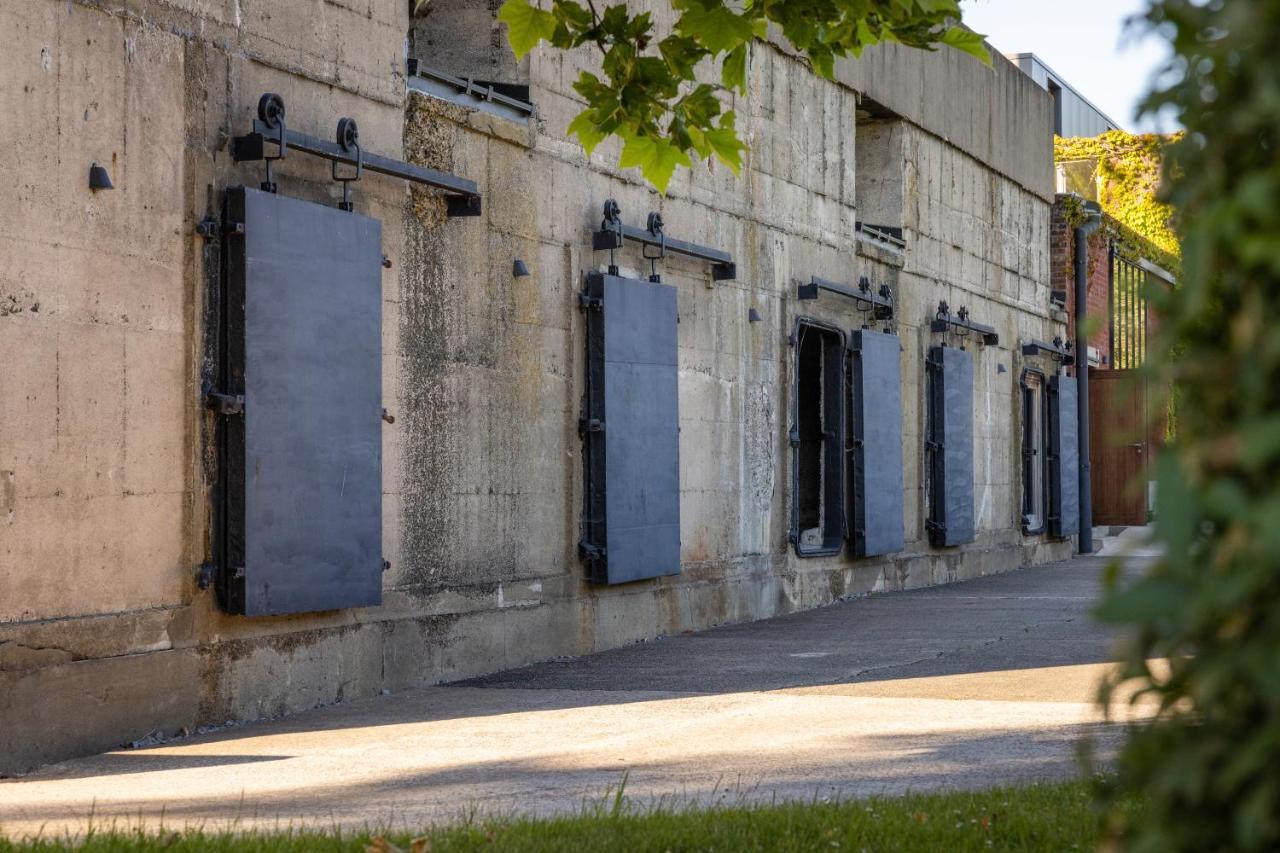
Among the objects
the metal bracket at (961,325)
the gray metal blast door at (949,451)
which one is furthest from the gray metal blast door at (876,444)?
the metal bracket at (961,325)

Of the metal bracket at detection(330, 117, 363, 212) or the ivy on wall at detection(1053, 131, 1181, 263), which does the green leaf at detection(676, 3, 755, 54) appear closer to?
the metal bracket at detection(330, 117, 363, 212)

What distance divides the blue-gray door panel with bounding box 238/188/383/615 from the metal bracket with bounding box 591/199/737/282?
2.87 m

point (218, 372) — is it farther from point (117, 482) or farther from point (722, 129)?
point (722, 129)

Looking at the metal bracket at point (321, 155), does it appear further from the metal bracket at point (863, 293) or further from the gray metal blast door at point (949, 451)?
the gray metal blast door at point (949, 451)

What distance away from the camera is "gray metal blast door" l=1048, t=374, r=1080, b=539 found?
23.9 meters

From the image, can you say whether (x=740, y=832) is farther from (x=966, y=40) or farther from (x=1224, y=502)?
(x=1224, y=502)

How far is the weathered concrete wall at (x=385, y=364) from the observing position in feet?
23.5

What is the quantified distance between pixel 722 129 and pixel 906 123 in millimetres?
13657

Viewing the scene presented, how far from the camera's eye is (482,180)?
34.5 ft

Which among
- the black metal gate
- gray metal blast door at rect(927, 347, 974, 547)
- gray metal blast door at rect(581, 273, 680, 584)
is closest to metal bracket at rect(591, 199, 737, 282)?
gray metal blast door at rect(581, 273, 680, 584)

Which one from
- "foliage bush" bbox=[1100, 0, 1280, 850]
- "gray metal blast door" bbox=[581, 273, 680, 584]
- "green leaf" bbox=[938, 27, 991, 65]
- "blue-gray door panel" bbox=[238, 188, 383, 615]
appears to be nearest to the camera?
"foliage bush" bbox=[1100, 0, 1280, 850]

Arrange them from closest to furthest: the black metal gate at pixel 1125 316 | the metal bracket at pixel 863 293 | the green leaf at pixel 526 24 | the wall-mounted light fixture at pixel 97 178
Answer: the green leaf at pixel 526 24
the wall-mounted light fixture at pixel 97 178
the metal bracket at pixel 863 293
the black metal gate at pixel 1125 316

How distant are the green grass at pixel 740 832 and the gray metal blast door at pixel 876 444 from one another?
10.7m

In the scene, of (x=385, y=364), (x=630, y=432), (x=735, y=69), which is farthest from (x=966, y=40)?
(x=630, y=432)
